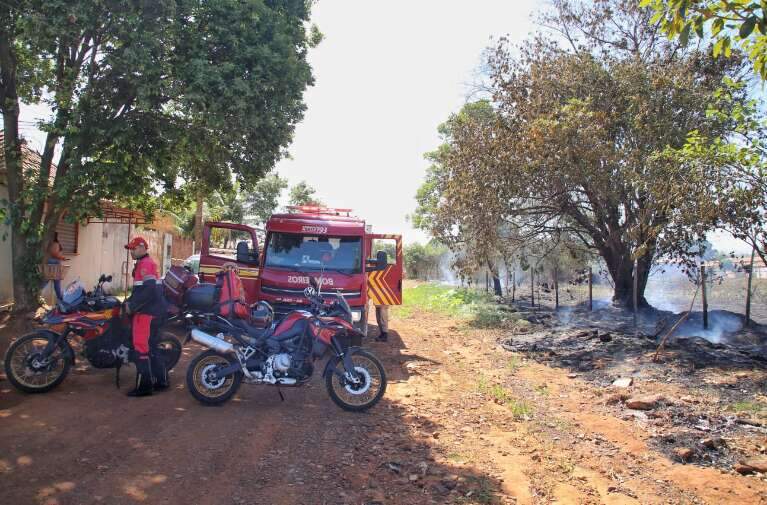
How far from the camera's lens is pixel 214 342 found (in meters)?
6.25

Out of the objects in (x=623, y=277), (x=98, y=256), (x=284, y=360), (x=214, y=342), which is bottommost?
(x=284, y=360)

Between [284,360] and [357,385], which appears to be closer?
[284,360]

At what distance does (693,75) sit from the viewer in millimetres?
13234

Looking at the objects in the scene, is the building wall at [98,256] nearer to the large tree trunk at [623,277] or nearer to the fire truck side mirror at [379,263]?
the fire truck side mirror at [379,263]

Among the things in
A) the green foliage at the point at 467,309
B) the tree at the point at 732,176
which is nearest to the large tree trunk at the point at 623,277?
the green foliage at the point at 467,309

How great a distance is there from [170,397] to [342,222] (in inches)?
189

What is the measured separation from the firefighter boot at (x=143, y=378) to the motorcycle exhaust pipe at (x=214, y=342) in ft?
2.57

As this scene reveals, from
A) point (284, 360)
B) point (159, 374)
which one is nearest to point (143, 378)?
point (159, 374)

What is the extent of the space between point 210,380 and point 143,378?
91 cm

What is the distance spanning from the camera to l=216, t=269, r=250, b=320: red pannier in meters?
6.72

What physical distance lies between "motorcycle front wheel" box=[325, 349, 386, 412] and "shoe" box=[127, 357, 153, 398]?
2088mm

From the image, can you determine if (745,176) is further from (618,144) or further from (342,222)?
(342,222)

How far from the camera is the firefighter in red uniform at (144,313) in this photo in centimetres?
641

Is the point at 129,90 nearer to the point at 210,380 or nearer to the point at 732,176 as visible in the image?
the point at 210,380
